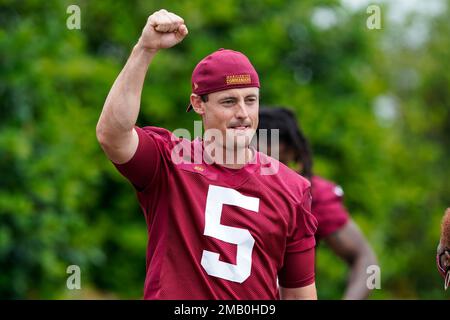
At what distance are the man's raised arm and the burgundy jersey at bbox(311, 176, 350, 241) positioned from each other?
2.50 m

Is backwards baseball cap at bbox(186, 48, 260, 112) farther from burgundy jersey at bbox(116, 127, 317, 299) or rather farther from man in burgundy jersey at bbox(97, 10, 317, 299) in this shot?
burgundy jersey at bbox(116, 127, 317, 299)

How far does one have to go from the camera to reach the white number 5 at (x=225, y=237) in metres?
3.91

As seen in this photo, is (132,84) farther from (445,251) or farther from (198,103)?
(445,251)

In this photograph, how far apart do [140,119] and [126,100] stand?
9.61 metres

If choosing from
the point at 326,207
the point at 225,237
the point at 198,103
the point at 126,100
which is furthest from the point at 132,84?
the point at 326,207

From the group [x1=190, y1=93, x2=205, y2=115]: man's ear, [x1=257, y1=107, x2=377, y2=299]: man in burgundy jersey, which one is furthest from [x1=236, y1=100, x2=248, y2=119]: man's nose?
[x1=257, y1=107, x2=377, y2=299]: man in burgundy jersey

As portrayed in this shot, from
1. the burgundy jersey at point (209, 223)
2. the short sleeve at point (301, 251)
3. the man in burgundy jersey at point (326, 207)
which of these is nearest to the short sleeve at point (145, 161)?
the burgundy jersey at point (209, 223)

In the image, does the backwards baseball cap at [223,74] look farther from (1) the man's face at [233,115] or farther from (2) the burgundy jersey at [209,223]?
(2) the burgundy jersey at [209,223]

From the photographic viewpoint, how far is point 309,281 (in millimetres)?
4273

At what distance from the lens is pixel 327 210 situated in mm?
6027

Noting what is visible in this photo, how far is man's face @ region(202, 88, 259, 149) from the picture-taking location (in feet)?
13.0

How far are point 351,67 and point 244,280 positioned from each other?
10.8m

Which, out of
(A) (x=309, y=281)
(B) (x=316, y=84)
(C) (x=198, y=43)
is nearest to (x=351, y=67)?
(B) (x=316, y=84)
